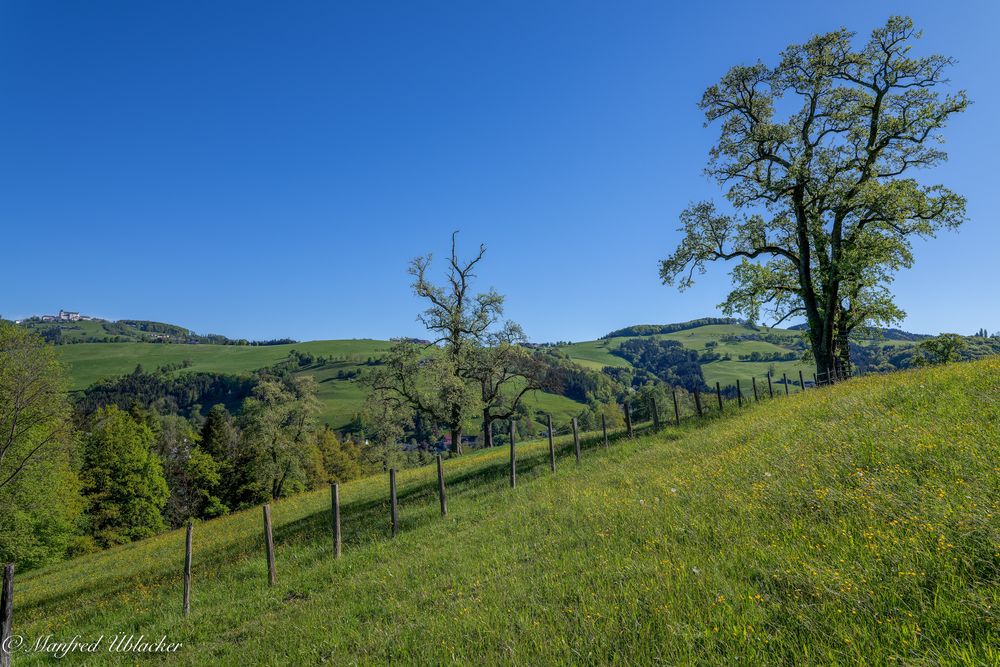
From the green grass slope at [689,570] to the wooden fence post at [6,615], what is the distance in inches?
102

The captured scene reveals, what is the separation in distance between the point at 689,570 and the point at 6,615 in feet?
39.5

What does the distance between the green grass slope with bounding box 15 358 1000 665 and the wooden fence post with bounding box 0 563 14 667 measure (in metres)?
2.60

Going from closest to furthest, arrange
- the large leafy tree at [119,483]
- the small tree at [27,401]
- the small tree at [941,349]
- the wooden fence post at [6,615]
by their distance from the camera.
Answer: the wooden fence post at [6,615], the small tree at [941,349], the small tree at [27,401], the large leafy tree at [119,483]

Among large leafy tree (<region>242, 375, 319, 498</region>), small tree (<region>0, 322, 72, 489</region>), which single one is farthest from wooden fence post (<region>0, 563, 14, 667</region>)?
large leafy tree (<region>242, 375, 319, 498</region>)

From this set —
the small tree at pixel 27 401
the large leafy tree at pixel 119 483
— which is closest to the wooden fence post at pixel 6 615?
the small tree at pixel 27 401

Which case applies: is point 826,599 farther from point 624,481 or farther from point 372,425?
point 372,425

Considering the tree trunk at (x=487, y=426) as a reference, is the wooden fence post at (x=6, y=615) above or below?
above

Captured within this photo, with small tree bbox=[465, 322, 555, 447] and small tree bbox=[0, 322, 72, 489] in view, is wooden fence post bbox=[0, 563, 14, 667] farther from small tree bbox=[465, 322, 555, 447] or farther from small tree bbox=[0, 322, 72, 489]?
small tree bbox=[465, 322, 555, 447]

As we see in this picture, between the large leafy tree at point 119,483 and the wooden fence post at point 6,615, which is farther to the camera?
the large leafy tree at point 119,483

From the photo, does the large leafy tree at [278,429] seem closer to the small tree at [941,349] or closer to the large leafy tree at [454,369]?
the large leafy tree at [454,369]

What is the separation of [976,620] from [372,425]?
48.5 metres

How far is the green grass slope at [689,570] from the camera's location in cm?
475

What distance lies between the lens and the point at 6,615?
28.0 ft

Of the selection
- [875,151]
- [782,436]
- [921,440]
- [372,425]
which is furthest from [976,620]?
[372,425]
